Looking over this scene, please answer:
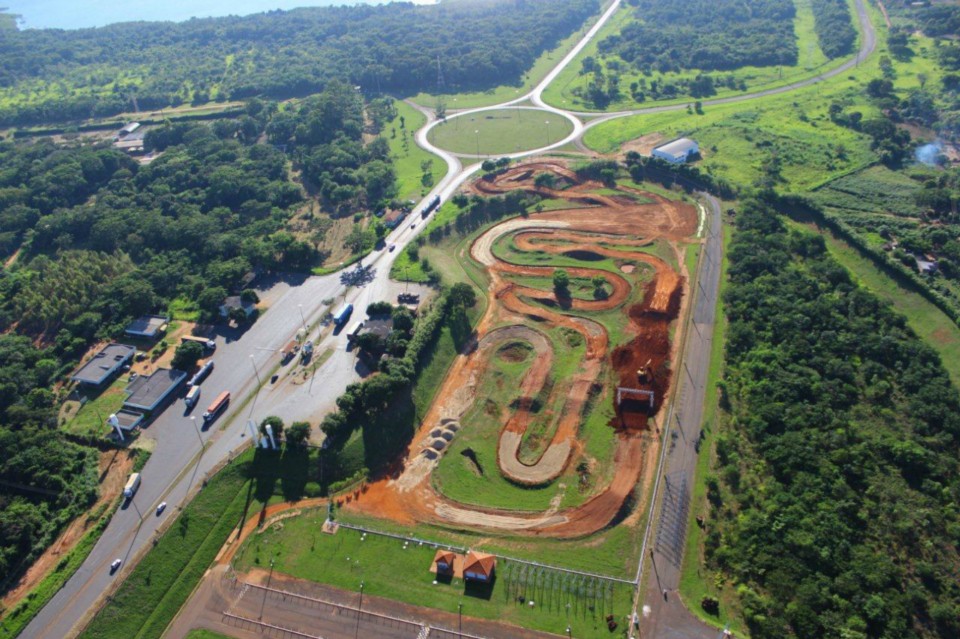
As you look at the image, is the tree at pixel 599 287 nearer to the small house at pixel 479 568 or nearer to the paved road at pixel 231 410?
the paved road at pixel 231 410

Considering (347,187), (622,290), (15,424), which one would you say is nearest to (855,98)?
(622,290)

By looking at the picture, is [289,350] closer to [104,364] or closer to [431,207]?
[104,364]

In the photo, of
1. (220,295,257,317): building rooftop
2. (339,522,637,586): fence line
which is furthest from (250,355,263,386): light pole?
(339,522,637,586): fence line

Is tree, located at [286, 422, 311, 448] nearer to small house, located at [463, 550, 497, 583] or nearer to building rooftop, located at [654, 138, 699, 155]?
small house, located at [463, 550, 497, 583]

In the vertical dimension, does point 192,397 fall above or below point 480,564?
above

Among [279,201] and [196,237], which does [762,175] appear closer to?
[279,201]

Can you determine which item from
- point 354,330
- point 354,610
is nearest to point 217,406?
point 354,330

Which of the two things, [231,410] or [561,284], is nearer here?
[231,410]
